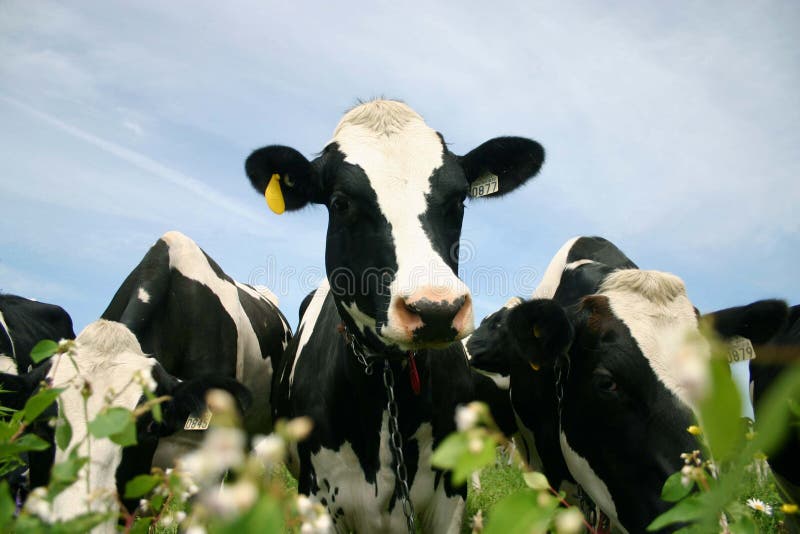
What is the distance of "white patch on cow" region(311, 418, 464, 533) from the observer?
3.67 metres

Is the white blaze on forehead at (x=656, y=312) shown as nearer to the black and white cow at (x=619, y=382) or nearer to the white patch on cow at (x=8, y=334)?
the black and white cow at (x=619, y=382)

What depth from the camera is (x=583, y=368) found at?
351cm

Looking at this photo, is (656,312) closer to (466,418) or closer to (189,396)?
(189,396)

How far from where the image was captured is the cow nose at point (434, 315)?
2.75m

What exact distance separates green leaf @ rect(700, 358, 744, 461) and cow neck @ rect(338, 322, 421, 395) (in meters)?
2.85

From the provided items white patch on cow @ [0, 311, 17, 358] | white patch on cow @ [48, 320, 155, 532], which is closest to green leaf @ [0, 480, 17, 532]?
white patch on cow @ [48, 320, 155, 532]

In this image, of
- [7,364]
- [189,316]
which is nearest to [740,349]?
[189,316]

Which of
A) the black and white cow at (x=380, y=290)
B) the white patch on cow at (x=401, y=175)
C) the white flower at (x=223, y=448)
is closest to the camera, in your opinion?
the white flower at (x=223, y=448)

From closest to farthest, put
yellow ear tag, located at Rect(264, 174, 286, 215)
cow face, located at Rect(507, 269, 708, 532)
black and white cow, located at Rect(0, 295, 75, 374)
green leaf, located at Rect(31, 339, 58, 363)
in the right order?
green leaf, located at Rect(31, 339, 58, 363), cow face, located at Rect(507, 269, 708, 532), yellow ear tag, located at Rect(264, 174, 286, 215), black and white cow, located at Rect(0, 295, 75, 374)

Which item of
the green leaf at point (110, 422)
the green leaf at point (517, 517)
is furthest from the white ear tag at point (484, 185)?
the green leaf at point (517, 517)

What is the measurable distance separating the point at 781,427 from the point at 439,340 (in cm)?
224

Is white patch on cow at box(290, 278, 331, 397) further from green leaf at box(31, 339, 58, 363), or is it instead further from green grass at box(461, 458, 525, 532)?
green leaf at box(31, 339, 58, 363)

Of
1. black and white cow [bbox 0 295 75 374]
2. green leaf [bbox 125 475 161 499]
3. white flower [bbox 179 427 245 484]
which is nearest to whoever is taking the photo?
white flower [bbox 179 427 245 484]

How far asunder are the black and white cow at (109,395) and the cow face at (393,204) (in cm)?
91
